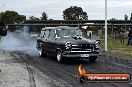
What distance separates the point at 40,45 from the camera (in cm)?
2250

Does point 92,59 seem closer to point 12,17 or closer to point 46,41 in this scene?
point 46,41

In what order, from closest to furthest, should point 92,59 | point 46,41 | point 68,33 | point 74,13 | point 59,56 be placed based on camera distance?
1. point 59,56
2. point 92,59
3. point 68,33
4. point 46,41
5. point 74,13

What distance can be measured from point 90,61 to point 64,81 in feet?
24.6

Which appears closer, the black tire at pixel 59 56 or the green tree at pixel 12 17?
the black tire at pixel 59 56

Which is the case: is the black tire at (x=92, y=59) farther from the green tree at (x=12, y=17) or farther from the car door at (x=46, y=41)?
the green tree at (x=12, y=17)

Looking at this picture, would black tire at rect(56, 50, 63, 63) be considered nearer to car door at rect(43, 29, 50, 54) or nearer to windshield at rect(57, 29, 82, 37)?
windshield at rect(57, 29, 82, 37)

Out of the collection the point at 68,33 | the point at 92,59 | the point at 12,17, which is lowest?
the point at 12,17

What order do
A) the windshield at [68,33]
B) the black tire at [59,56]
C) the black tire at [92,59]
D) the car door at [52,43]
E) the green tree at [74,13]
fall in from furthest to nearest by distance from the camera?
1. the green tree at [74,13]
2. the car door at [52,43]
3. the windshield at [68,33]
4. the black tire at [92,59]
5. the black tire at [59,56]

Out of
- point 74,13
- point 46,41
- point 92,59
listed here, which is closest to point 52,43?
point 46,41

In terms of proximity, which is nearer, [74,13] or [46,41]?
[46,41]

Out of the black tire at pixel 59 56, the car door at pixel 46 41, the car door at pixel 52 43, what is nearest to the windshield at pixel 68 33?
the car door at pixel 52 43

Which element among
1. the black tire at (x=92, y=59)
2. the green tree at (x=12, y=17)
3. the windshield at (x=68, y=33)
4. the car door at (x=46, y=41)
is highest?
the windshield at (x=68, y=33)

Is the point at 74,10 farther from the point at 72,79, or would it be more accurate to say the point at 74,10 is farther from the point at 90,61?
the point at 72,79

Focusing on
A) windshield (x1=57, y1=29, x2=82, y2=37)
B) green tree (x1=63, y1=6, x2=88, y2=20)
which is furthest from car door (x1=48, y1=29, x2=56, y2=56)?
green tree (x1=63, y1=6, x2=88, y2=20)
